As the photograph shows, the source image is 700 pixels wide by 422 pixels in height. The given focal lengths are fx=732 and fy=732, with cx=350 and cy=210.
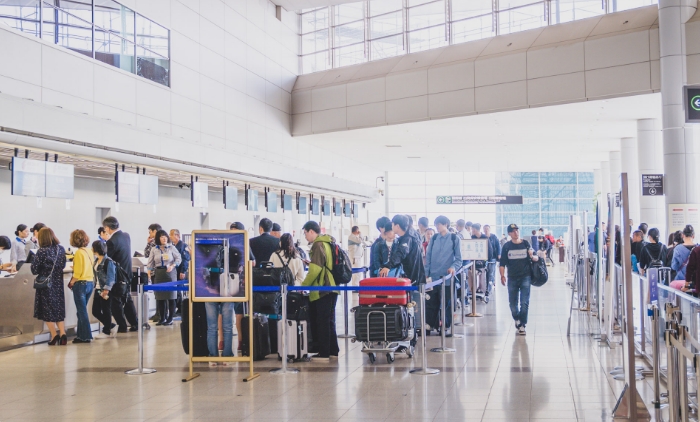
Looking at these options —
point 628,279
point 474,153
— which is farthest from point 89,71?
point 474,153

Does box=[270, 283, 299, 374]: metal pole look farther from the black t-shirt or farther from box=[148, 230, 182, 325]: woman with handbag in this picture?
box=[148, 230, 182, 325]: woman with handbag

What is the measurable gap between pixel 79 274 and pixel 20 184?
1685 millimetres

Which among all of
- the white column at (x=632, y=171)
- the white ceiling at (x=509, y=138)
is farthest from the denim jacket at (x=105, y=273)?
the white column at (x=632, y=171)

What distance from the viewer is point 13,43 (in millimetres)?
12633

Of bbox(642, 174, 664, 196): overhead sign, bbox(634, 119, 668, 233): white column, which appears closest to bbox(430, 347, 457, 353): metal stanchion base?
bbox(642, 174, 664, 196): overhead sign

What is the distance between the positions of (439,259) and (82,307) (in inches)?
223

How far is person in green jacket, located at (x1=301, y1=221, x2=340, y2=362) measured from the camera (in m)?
9.22

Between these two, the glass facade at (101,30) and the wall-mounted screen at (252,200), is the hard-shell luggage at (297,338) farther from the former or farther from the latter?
the wall-mounted screen at (252,200)

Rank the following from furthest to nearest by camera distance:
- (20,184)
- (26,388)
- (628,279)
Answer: (20,184) < (26,388) < (628,279)

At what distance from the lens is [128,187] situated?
551 inches

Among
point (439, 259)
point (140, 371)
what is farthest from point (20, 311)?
point (439, 259)

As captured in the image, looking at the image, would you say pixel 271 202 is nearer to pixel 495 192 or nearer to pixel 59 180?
pixel 59 180

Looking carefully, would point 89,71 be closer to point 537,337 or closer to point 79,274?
point 79,274

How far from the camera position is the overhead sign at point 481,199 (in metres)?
45.3
